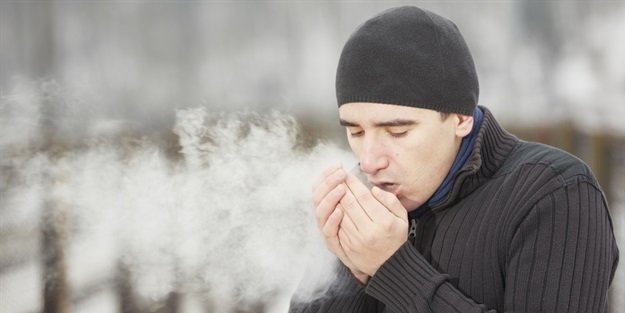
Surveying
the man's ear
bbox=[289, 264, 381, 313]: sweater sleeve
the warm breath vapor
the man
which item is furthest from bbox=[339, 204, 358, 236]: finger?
the warm breath vapor

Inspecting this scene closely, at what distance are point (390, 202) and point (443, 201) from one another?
122 mm

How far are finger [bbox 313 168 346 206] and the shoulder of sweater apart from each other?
240mm

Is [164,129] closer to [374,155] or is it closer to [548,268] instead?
[374,155]

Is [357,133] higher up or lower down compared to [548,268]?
higher up

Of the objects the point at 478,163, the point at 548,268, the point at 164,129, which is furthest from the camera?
the point at 164,129

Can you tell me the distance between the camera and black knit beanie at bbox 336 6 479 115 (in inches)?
37.7

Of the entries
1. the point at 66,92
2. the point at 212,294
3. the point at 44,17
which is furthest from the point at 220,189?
the point at 44,17

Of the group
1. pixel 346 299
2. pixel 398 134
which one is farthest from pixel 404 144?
pixel 346 299

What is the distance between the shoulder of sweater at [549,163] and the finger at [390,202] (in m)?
0.17

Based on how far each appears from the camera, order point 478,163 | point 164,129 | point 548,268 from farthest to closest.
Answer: point 164,129 < point 478,163 < point 548,268

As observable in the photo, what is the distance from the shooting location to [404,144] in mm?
973

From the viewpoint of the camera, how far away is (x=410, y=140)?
97 cm

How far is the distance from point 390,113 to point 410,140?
0.05 m

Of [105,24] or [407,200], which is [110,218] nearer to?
[105,24]
